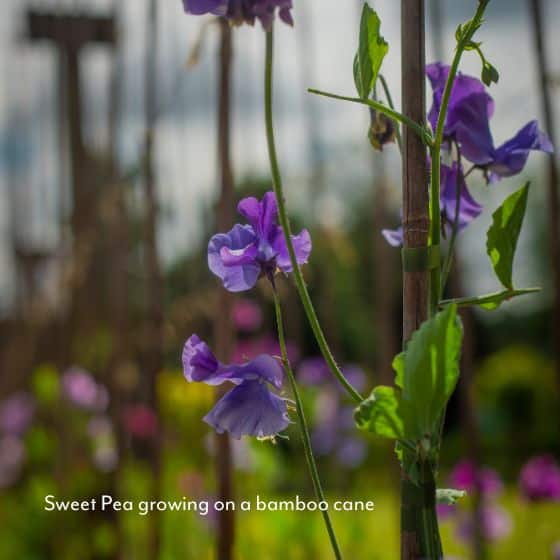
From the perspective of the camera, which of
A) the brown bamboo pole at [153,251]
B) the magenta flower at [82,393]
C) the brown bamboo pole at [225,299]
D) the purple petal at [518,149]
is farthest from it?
the magenta flower at [82,393]

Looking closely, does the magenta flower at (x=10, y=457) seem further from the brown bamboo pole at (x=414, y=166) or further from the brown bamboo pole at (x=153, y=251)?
the brown bamboo pole at (x=414, y=166)

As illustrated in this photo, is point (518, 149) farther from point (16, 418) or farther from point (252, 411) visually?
point (16, 418)

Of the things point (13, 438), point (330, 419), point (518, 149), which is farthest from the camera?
point (13, 438)

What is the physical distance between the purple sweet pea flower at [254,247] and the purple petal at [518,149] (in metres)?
0.11

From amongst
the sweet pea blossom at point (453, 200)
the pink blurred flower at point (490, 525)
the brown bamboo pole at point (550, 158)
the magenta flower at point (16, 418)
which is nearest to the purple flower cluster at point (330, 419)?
the pink blurred flower at point (490, 525)

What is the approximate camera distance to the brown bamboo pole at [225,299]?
1038 mm

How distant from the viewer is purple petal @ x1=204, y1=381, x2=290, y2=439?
1.45 feet

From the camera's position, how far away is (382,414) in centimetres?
40

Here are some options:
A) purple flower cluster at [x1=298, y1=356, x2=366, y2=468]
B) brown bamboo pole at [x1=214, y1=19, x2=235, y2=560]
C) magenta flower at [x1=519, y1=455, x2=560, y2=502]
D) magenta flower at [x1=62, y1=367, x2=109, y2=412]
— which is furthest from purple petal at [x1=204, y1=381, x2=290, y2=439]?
magenta flower at [x1=62, y1=367, x2=109, y2=412]

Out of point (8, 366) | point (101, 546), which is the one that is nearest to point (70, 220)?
point (101, 546)

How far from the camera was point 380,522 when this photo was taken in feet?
11.8

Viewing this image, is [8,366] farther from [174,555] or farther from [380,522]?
[174,555]

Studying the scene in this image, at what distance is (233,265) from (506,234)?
0.45ft

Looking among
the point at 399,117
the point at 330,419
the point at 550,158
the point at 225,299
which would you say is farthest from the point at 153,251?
the point at 399,117
